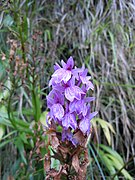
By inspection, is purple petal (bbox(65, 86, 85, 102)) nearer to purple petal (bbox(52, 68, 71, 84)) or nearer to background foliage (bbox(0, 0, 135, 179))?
purple petal (bbox(52, 68, 71, 84))

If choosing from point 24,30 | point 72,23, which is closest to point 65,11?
point 72,23

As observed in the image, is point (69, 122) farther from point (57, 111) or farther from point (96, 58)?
point (96, 58)

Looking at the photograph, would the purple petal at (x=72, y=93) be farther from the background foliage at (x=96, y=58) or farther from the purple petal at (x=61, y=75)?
the background foliage at (x=96, y=58)

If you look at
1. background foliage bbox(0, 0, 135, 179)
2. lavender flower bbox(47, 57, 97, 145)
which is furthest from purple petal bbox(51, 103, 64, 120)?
background foliage bbox(0, 0, 135, 179)

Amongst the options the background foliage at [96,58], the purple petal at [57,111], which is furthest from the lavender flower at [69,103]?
the background foliage at [96,58]

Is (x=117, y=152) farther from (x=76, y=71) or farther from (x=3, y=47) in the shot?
(x=76, y=71)

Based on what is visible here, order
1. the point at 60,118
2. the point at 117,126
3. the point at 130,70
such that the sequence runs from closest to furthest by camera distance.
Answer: the point at 60,118 → the point at 117,126 → the point at 130,70

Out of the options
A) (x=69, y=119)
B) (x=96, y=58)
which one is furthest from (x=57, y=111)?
(x=96, y=58)
